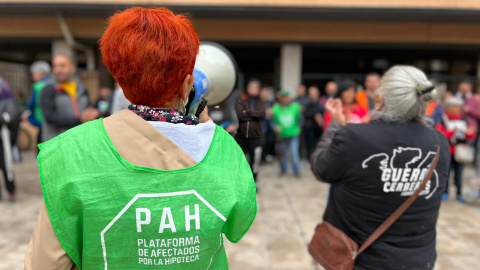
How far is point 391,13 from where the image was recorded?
329 inches

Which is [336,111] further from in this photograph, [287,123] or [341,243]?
[287,123]

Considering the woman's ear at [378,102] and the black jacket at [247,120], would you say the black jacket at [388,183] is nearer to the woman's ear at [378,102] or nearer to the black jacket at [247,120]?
the woman's ear at [378,102]

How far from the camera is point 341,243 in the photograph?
1.79 metres

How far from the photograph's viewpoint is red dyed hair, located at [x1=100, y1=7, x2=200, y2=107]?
3.06ft

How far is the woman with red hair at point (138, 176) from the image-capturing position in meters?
0.93

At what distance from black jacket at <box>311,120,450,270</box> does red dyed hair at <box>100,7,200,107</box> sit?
40.6 inches

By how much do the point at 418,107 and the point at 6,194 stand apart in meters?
5.84

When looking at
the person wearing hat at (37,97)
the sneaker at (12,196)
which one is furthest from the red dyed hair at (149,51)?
the sneaker at (12,196)

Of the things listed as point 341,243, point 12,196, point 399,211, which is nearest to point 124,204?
point 341,243

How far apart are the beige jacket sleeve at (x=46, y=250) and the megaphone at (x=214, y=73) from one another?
24.8 inches

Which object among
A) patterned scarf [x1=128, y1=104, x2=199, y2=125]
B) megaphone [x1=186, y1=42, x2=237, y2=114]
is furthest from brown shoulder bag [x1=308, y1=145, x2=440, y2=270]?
patterned scarf [x1=128, y1=104, x2=199, y2=125]

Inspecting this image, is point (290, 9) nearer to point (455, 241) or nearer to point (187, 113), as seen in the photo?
point (455, 241)

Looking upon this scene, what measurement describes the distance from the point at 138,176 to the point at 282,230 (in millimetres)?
3604

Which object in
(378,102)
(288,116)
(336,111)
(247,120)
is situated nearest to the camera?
(247,120)
